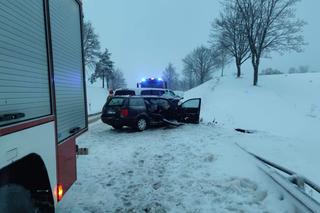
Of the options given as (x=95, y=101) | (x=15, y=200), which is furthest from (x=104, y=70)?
(x=15, y=200)

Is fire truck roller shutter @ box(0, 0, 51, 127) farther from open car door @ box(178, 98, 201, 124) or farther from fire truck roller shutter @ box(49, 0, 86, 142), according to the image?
open car door @ box(178, 98, 201, 124)

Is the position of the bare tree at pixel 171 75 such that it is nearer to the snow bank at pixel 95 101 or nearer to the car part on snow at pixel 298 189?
the snow bank at pixel 95 101

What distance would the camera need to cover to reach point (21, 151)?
263cm

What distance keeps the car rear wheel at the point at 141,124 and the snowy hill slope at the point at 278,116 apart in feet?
14.8

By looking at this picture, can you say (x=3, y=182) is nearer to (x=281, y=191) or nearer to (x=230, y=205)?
(x=230, y=205)

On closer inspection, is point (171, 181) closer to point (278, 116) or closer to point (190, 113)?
point (190, 113)

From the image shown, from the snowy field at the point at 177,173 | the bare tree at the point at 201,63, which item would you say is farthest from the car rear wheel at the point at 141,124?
the bare tree at the point at 201,63

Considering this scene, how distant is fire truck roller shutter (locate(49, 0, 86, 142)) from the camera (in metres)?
3.92

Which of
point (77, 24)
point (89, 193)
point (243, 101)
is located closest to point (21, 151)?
point (77, 24)

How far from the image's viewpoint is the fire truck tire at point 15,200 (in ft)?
8.34

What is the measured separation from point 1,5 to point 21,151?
3.81 feet

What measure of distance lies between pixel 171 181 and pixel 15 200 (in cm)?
433

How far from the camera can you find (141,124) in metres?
14.7

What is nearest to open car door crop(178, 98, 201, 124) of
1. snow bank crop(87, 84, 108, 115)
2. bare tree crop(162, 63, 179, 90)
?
snow bank crop(87, 84, 108, 115)
